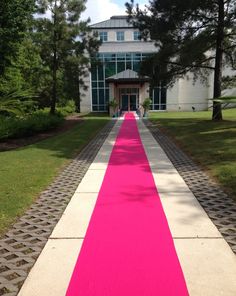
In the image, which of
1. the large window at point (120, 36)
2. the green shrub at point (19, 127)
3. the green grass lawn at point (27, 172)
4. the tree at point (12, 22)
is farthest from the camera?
the large window at point (120, 36)

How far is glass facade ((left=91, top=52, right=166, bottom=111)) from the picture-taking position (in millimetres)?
46625

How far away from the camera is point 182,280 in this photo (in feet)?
12.1

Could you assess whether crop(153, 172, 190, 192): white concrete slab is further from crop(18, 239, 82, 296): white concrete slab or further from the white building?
the white building

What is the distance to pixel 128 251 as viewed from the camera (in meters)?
4.37

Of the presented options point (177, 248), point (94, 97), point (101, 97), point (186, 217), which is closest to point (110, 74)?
point (101, 97)

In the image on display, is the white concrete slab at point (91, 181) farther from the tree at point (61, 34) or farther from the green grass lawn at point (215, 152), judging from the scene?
the tree at point (61, 34)

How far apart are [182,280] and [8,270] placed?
5.91 feet

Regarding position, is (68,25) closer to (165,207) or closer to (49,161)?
(49,161)

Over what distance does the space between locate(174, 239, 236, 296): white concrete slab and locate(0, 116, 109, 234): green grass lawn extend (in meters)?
2.47

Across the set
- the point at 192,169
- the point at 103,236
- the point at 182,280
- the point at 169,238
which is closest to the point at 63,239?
the point at 103,236

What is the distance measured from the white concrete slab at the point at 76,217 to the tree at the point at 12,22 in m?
14.8

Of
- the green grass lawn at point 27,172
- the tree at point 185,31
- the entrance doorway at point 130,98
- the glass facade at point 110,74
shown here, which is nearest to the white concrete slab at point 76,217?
the green grass lawn at point 27,172

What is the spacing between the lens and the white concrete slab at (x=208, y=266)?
353 centimetres

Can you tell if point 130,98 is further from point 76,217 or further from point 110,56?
point 76,217
